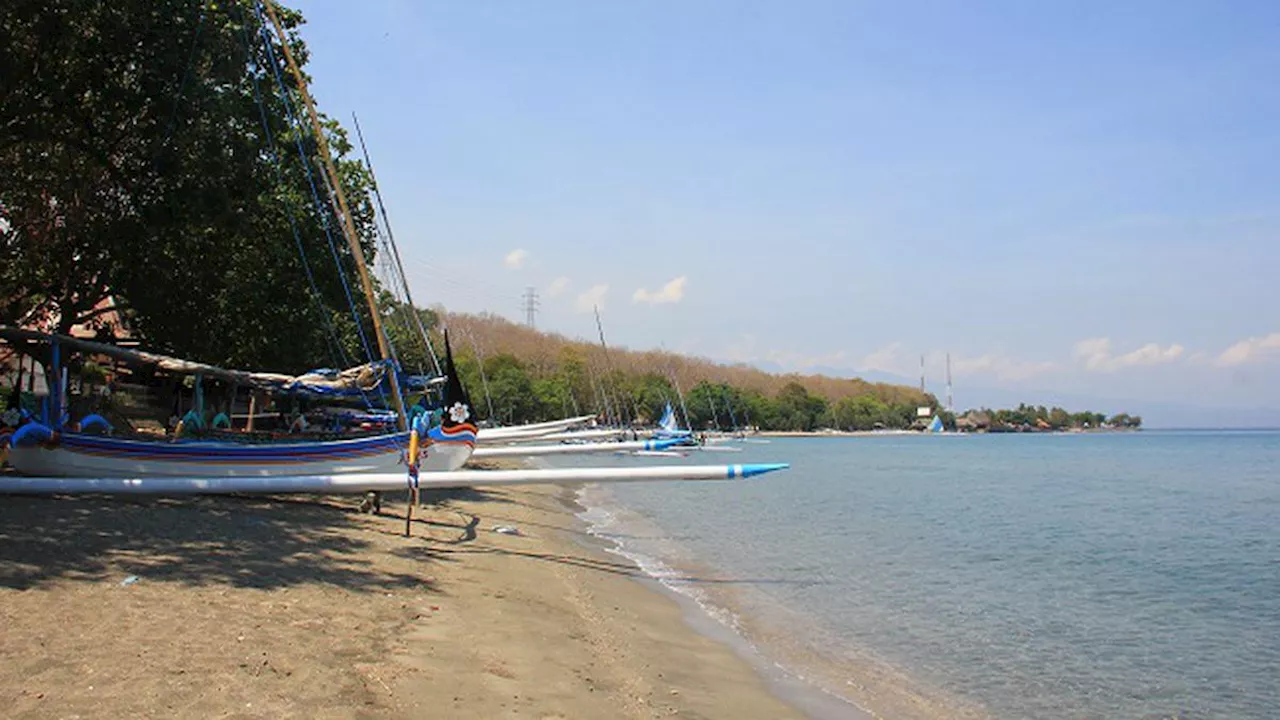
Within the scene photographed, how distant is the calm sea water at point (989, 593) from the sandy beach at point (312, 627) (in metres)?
1.98

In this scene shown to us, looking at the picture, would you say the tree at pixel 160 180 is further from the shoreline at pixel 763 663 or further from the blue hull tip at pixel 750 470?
the shoreline at pixel 763 663

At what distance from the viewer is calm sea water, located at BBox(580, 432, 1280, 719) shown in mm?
9930

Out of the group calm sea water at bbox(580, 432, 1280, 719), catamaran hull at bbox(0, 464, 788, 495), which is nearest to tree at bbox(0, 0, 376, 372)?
catamaran hull at bbox(0, 464, 788, 495)

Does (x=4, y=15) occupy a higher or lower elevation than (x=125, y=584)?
higher

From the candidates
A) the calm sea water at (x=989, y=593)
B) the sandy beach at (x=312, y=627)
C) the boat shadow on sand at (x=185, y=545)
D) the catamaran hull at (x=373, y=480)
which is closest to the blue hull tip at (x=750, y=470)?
the catamaran hull at (x=373, y=480)

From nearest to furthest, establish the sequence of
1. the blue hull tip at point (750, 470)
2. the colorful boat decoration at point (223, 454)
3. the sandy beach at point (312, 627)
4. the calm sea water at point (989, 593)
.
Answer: the sandy beach at point (312, 627) → the calm sea water at point (989, 593) → the blue hull tip at point (750, 470) → the colorful boat decoration at point (223, 454)

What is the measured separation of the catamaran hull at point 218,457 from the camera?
14.1 m

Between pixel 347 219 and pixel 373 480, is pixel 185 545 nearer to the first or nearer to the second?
pixel 373 480

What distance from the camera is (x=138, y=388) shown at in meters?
32.5

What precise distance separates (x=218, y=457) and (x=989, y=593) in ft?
42.7

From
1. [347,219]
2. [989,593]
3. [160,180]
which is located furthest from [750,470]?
[160,180]

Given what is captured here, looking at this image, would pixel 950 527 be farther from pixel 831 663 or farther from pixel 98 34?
pixel 98 34

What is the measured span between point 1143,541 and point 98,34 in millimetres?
24807

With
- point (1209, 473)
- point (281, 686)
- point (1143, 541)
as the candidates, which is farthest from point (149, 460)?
point (1209, 473)
